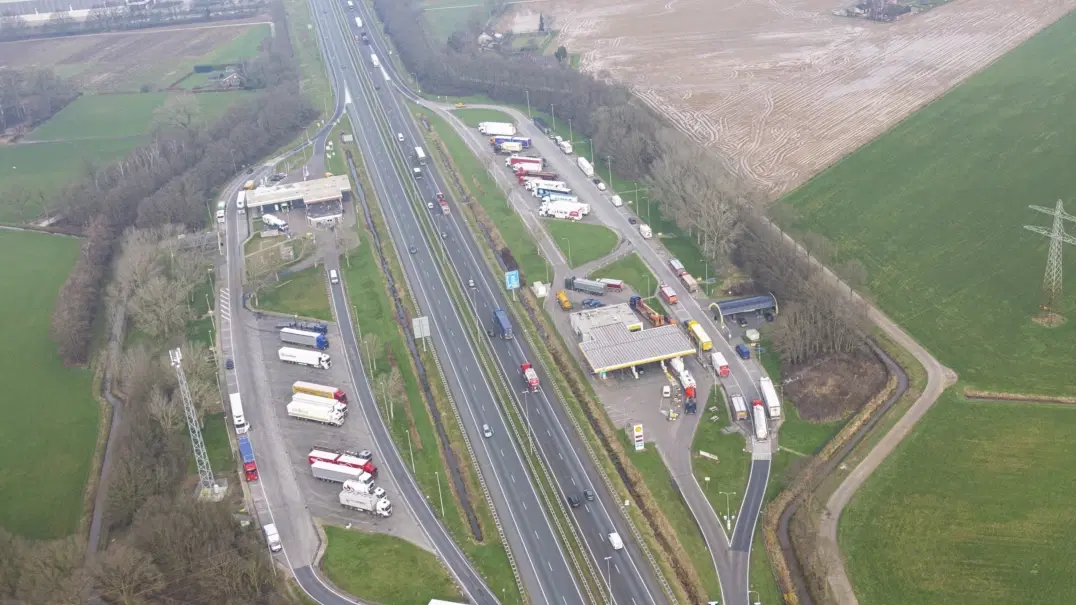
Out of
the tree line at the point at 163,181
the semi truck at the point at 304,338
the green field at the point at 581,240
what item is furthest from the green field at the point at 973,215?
the tree line at the point at 163,181

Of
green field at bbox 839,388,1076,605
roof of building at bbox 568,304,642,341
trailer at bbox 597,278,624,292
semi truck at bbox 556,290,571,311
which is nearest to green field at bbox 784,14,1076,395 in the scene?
green field at bbox 839,388,1076,605

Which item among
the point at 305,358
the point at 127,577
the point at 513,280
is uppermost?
the point at 513,280

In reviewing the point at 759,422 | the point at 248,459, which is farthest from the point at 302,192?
the point at 759,422

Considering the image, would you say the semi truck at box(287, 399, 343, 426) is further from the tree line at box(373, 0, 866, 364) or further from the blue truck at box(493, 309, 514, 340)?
the tree line at box(373, 0, 866, 364)

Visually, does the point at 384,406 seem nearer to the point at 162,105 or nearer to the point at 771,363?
the point at 771,363

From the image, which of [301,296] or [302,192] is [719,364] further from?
[302,192]

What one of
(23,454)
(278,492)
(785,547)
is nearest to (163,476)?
(278,492)

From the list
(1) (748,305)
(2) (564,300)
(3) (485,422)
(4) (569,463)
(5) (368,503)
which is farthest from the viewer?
(2) (564,300)
